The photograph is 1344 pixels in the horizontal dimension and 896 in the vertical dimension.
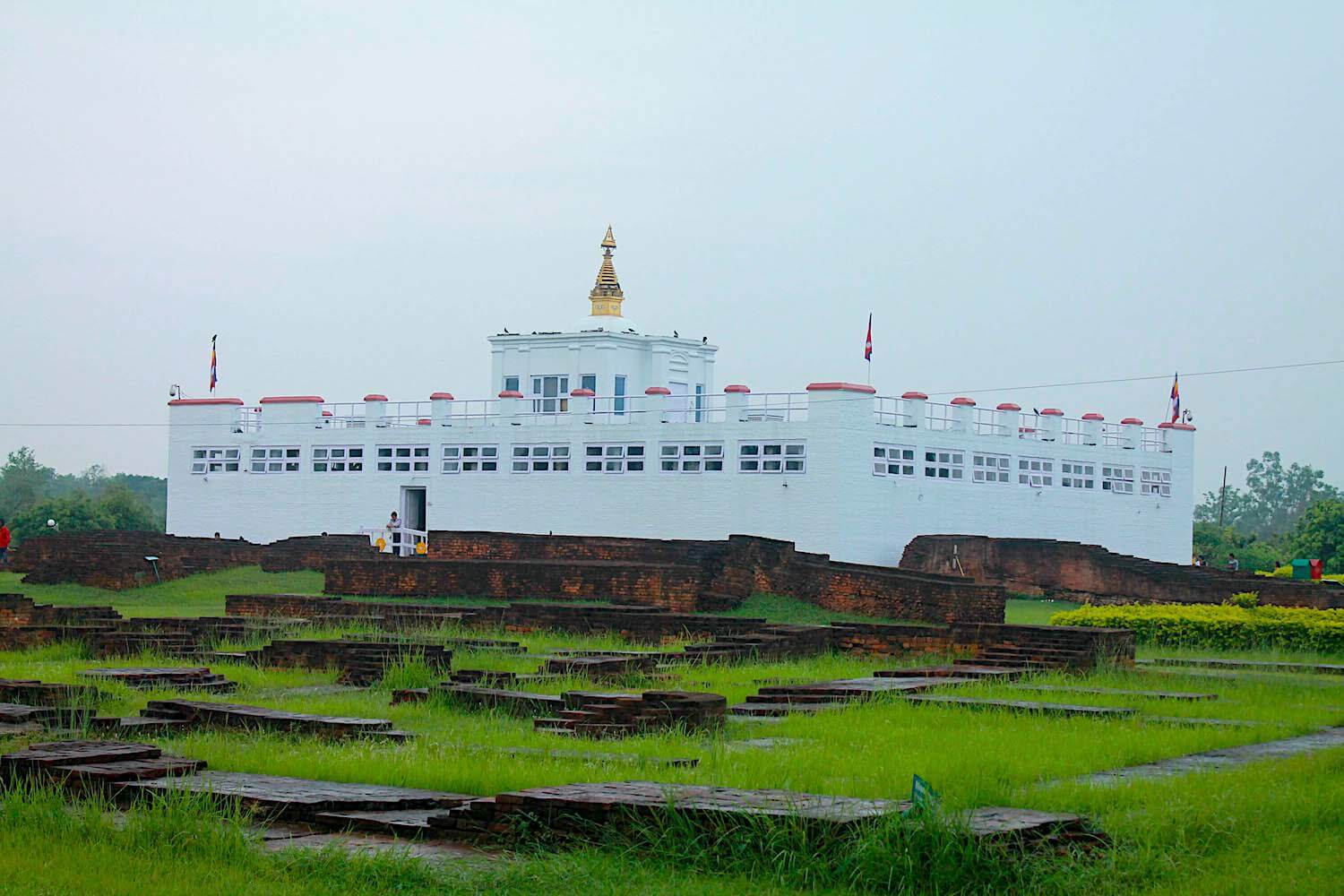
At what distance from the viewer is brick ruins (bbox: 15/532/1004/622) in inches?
891

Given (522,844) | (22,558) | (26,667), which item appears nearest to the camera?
(522,844)

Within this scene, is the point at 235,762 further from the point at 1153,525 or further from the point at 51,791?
the point at 1153,525

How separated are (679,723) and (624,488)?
2638 cm

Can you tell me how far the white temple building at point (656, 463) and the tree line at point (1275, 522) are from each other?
4.82 metres

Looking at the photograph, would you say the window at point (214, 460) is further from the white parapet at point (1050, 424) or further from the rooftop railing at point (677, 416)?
the white parapet at point (1050, 424)

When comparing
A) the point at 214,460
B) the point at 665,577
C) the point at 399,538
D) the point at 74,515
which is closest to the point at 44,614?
the point at 665,577

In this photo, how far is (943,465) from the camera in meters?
36.6

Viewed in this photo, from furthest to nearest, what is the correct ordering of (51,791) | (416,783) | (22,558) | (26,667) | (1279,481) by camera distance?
(1279,481) < (22,558) < (26,667) < (416,783) < (51,791)

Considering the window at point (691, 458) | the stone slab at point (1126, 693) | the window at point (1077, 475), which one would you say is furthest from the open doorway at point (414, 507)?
the stone slab at point (1126, 693)

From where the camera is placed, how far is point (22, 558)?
31203mm

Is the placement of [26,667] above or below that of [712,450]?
below

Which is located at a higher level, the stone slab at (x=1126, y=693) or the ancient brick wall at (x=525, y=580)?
the ancient brick wall at (x=525, y=580)

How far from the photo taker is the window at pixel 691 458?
36125mm

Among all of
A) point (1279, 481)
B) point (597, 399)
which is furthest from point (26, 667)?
point (1279, 481)
